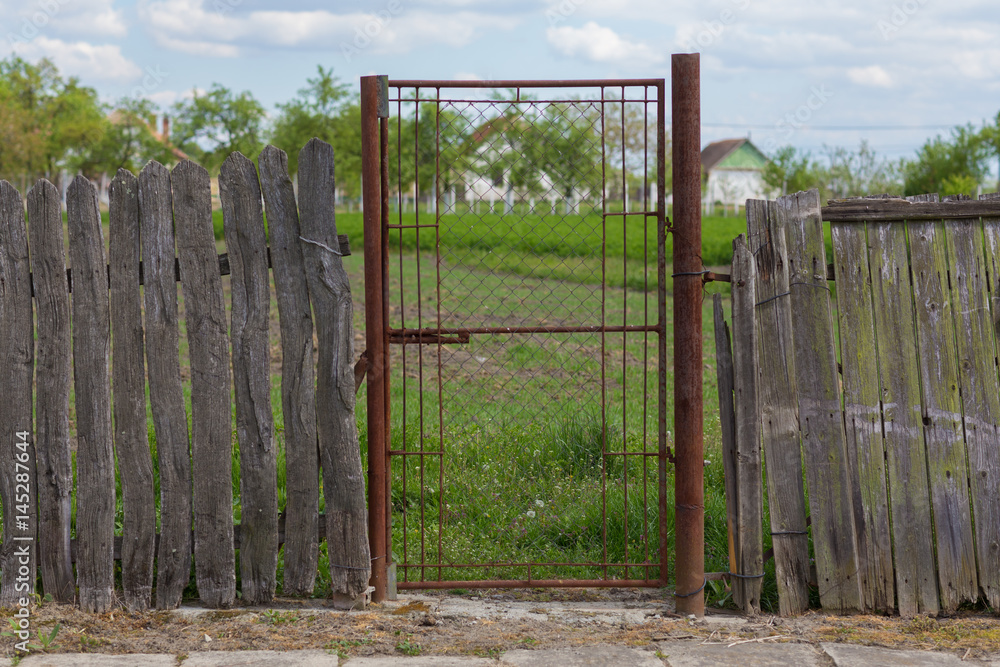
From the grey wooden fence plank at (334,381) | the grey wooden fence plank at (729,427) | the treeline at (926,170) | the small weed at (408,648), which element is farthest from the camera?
the treeline at (926,170)

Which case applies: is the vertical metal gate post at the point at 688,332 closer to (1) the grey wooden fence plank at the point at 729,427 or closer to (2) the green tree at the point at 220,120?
(1) the grey wooden fence plank at the point at 729,427

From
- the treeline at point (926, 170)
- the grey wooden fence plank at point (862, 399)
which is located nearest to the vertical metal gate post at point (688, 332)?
the grey wooden fence plank at point (862, 399)

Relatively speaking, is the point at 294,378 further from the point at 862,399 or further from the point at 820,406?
the point at 862,399

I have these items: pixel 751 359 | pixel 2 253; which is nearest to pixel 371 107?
pixel 2 253

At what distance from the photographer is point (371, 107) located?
143 inches

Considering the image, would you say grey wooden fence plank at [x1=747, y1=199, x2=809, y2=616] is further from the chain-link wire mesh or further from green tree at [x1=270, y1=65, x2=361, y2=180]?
green tree at [x1=270, y1=65, x2=361, y2=180]

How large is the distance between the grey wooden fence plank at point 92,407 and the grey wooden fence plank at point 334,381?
901mm

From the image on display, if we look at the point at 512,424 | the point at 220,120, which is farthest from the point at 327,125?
the point at 512,424

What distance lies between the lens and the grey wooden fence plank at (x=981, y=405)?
365 cm

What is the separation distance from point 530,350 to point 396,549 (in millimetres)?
4280

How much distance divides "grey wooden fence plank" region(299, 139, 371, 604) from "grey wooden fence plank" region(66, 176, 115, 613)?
0.90 meters

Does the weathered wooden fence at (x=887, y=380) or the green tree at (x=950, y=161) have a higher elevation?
the green tree at (x=950, y=161)

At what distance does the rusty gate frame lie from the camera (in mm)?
3627

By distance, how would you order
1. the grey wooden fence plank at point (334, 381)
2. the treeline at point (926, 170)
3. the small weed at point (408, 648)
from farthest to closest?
1. the treeline at point (926, 170)
2. the grey wooden fence plank at point (334, 381)
3. the small weed at point (408, 648)
